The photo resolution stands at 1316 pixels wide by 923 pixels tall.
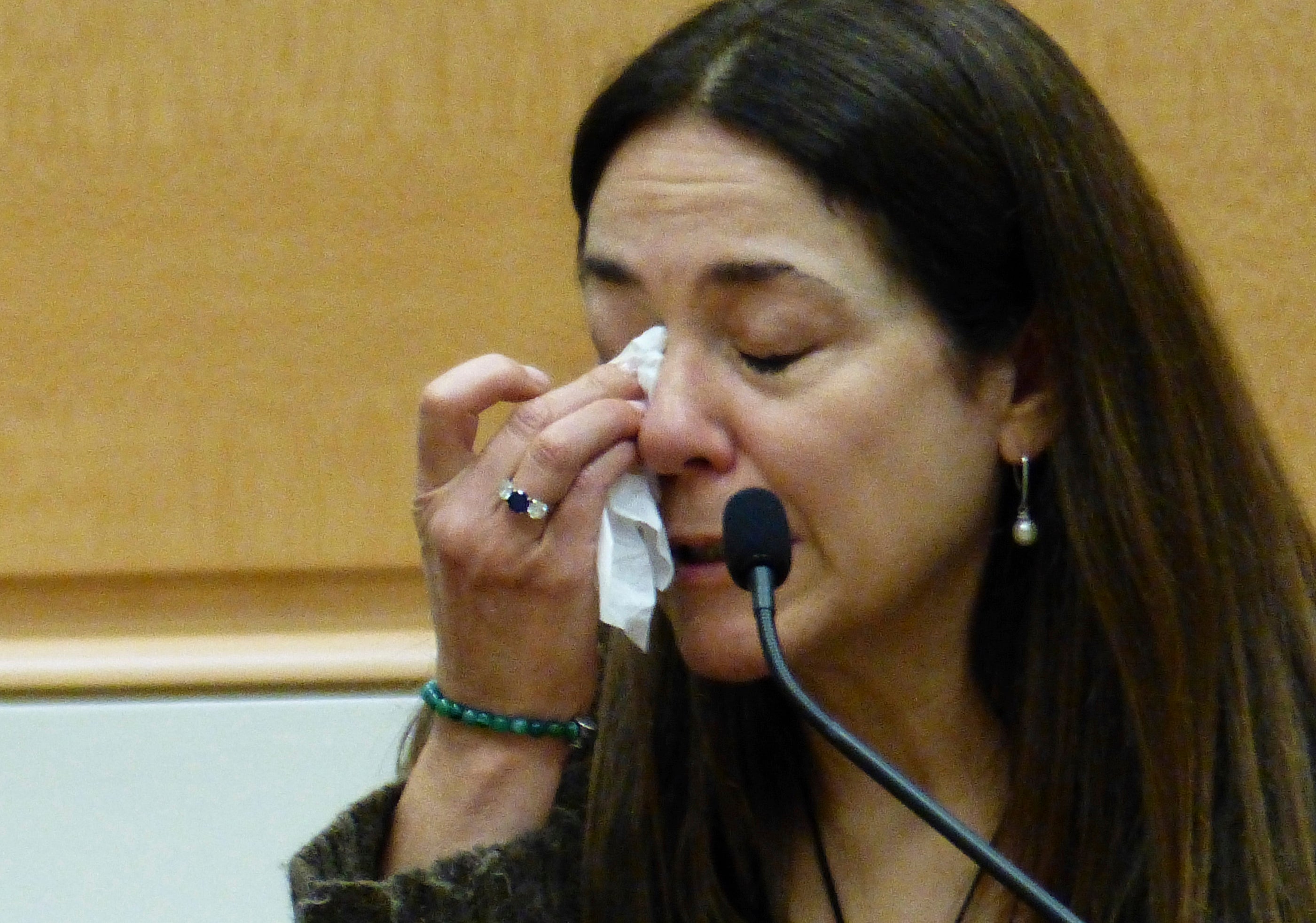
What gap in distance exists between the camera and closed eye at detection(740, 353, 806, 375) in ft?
2.37

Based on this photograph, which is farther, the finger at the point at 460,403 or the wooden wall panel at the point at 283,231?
the wooden wall panel at the point at 283,231

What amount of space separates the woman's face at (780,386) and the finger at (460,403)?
0.05m

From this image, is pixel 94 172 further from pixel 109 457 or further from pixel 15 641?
pixel 15 641

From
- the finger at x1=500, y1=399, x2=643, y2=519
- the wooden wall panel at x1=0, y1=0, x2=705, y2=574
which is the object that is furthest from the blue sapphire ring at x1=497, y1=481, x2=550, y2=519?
the wooden wall panel at x1=0, y1=0, x2=705, y2=574

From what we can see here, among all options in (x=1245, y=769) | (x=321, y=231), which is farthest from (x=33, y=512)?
(x=1245, y=769)

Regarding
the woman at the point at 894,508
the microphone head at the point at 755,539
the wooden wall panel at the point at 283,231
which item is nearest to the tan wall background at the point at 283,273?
the wooden wall panel at the point at 283,231

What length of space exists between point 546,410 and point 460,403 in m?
0.05

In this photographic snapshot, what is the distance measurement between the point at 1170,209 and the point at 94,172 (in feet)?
2.60

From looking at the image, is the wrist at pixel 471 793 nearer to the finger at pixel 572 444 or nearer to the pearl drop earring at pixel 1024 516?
the finger at pixel 572 444

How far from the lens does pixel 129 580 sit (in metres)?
1.15

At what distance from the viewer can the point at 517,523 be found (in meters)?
0.74

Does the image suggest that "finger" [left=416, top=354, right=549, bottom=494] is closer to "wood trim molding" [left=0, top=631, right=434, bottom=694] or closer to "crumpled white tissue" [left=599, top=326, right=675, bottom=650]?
"crumpled white tissue" [left=599, top=326, right=675, bottom=650]

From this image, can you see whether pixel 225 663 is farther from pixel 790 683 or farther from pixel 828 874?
pixel 790 683

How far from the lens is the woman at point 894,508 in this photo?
721 millimetres
